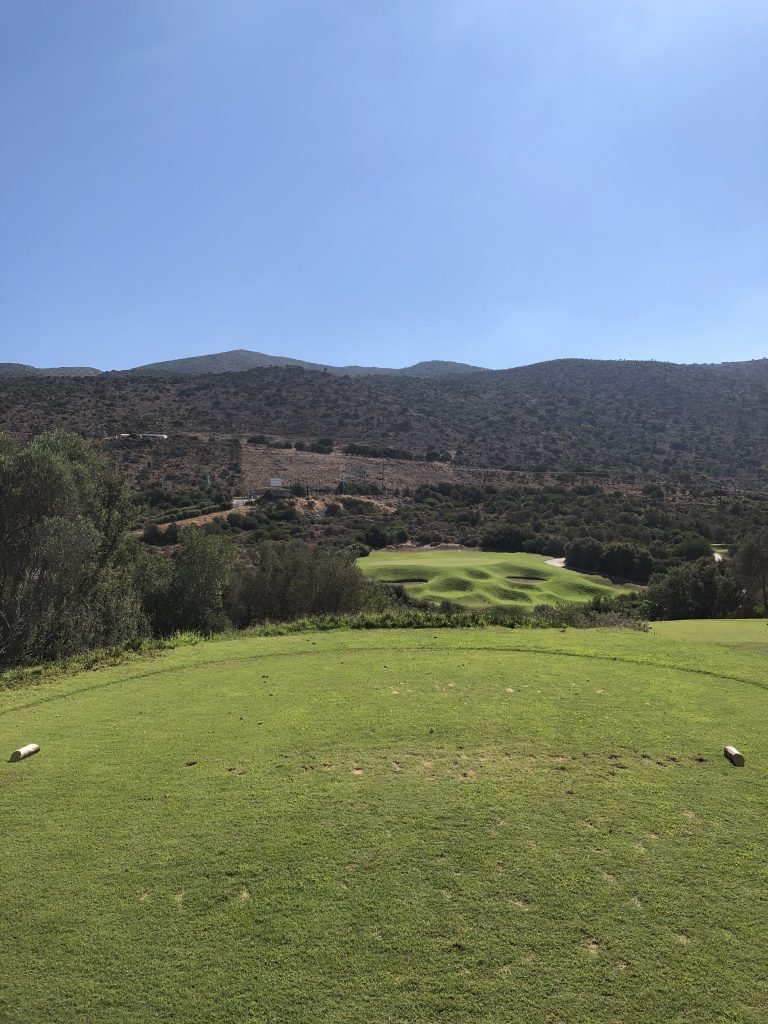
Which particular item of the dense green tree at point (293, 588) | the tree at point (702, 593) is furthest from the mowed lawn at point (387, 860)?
the tree at point (702, 593)

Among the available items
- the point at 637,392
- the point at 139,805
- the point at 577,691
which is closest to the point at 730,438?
the point at 637,392

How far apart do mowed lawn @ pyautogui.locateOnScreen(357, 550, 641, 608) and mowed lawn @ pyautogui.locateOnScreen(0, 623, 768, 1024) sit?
82.9 ft

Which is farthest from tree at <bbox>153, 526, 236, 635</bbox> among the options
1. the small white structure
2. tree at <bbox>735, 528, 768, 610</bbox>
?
tree at <bbox>735, 528, 768, 610</bbox>

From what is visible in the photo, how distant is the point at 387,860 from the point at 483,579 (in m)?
35.6

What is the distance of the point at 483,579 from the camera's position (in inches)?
1553

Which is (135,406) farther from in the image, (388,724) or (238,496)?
(388,724)

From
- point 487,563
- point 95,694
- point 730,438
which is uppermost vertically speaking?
point 730,438

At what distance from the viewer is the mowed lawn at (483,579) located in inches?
1411

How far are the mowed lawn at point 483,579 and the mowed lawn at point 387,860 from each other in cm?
2526

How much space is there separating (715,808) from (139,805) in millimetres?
4709

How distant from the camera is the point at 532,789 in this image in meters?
5.47

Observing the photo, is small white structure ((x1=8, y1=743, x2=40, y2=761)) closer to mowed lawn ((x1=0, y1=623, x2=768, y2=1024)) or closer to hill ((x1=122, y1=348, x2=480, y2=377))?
mowed lawn ((x1=0, y1=623, x2=768, y2=1024))

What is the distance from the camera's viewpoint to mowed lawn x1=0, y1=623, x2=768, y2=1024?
3332 millimetres

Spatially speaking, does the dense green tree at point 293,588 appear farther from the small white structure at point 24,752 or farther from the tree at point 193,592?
the small white structure at point 24,752
